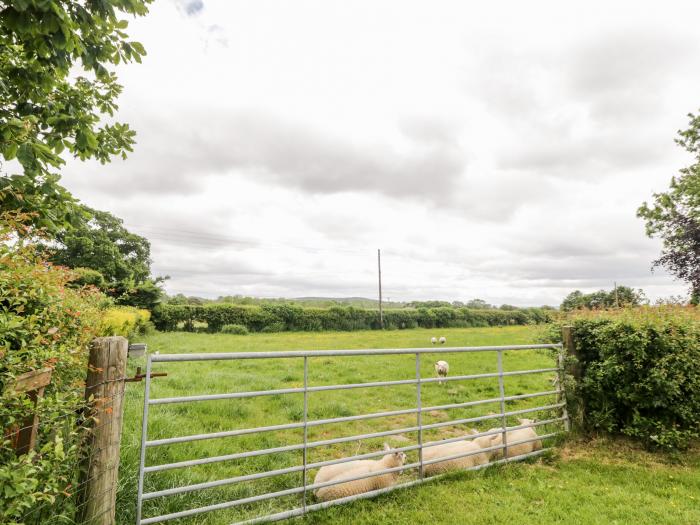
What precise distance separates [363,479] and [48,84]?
16.6 ft

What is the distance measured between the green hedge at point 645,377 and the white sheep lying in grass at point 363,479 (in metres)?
3.33

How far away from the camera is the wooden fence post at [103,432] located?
2529 millimetres

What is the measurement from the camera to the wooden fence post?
2529mm

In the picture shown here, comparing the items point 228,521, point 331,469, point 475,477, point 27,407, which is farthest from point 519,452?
point 27,407

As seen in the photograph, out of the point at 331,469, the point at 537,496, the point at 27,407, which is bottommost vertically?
the point at 537,496

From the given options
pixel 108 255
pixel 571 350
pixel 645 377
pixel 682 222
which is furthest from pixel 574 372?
pixel 108 255

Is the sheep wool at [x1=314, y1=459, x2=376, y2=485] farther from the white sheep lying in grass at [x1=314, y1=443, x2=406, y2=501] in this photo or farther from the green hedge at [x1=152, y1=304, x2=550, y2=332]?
the green hedge at [x1=152, y1=304, x2=550, y2=332]

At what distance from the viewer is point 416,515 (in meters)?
3.51

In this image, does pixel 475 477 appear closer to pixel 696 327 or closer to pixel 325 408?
pixel 325 408

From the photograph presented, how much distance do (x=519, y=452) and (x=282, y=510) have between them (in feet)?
11.1

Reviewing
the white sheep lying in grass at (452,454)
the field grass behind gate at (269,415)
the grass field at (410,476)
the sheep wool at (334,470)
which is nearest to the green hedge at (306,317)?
the field grass behind gate at (269,415)

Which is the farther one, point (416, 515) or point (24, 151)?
point (416, 515)

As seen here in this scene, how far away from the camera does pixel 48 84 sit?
348 centimetres

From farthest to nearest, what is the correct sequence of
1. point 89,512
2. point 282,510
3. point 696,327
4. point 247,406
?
point 247,406 < point 696,327 < point 282,510 < point 89,512
